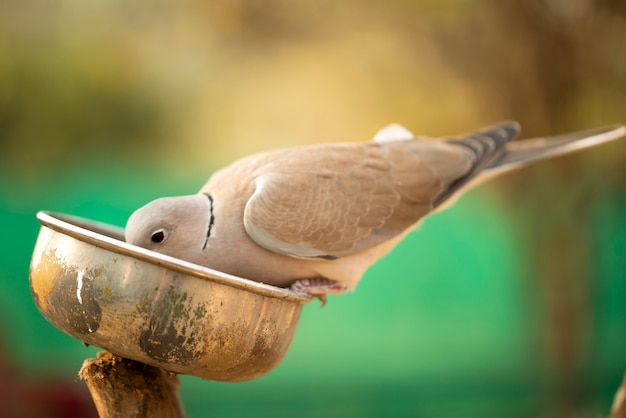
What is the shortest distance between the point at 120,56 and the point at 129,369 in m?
2.23

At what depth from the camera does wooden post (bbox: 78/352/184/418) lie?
1.33m

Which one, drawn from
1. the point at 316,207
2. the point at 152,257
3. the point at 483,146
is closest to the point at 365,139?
the point at 483,146

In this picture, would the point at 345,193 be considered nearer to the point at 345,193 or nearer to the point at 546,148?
the point at 345,193

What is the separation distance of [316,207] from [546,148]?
2.86 feet

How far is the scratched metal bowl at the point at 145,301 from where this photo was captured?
1.14 meters

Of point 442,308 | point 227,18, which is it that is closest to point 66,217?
point 227,18

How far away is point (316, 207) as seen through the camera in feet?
5.50

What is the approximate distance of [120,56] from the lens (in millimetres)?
3252

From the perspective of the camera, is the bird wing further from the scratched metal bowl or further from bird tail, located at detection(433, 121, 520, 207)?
the scratched metal bowl

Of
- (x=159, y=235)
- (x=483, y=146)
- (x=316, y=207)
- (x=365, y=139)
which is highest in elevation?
(x=365, y=139)

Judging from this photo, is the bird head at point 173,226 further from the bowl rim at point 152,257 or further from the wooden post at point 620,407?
the wooden post at point 620,407

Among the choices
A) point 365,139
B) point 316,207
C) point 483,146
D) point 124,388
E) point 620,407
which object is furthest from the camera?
point 365,139

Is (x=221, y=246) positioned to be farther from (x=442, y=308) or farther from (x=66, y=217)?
(x=442, y=308)

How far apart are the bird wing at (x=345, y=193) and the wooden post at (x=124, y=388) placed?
1.29 ft
